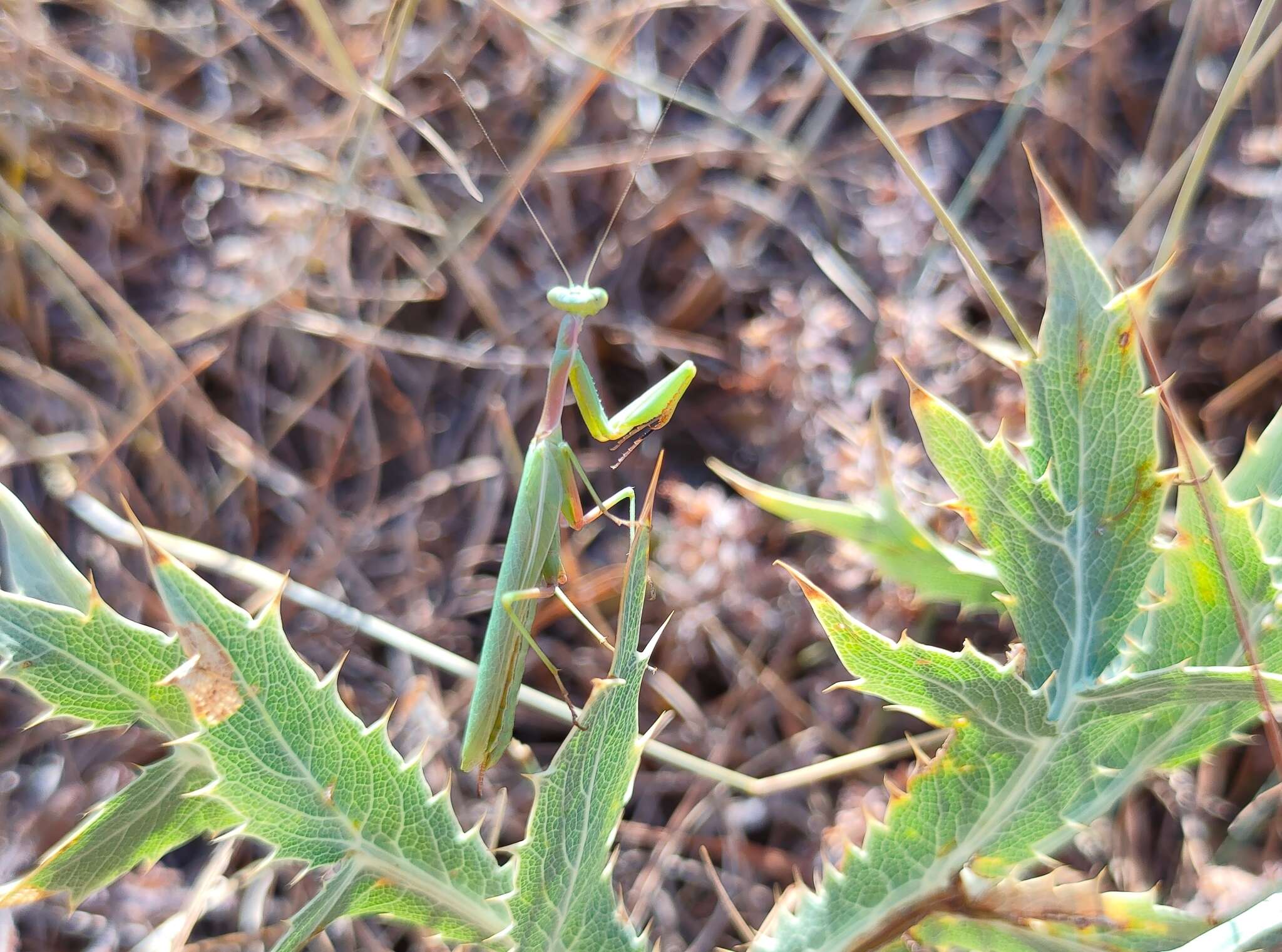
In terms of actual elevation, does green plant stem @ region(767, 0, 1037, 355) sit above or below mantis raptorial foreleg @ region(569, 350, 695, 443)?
above

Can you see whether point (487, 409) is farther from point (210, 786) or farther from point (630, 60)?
point (210, 786)

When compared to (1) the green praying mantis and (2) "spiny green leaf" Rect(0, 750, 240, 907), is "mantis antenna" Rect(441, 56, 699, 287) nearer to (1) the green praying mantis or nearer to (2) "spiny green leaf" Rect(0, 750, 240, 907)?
(1) the green praying mantis

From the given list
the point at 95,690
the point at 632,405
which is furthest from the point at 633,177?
the point at 95,690

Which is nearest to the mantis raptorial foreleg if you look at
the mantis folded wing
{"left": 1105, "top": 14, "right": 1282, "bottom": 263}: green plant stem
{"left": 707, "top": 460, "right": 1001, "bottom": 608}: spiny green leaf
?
the mantis folded wing

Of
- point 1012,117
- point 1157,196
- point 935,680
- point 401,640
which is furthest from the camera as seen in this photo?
point 1012,117

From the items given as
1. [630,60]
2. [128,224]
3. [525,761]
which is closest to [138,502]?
[128,224]

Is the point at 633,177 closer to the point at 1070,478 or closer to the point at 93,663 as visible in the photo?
the point at 1070,478
